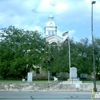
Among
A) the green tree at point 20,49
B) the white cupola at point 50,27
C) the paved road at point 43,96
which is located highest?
the white cupola at point 50,27

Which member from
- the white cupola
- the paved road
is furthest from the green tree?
the paved road

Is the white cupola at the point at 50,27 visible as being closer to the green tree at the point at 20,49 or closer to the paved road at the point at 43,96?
the green tree at the point at 20,49

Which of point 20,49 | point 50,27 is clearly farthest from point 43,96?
point 50,27

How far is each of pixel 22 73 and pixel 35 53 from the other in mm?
6277

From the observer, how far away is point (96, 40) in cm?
6919

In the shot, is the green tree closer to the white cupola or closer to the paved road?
the white cupola

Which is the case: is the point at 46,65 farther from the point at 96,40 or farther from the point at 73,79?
the point at 73,79

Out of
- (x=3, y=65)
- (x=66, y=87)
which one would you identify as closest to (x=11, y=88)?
(x=66, y=87)

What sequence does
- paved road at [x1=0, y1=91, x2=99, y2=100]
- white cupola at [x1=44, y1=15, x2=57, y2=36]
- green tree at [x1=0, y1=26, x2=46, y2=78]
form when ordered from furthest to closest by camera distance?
white cupola at [x1=44, y1=15, x2=57, y2=36] → green tree at [x1=0, y1=26, x2=46, y2=78] → paved road at [x1=0, y1=91, x2=99, y2=100]

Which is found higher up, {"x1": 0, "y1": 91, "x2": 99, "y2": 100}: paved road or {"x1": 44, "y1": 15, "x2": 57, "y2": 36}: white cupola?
{"x1": 44, "y1": 15, "x2": 57, "y2": 36}: white cupola

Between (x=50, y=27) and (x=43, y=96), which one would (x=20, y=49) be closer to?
(x=50, y=27)

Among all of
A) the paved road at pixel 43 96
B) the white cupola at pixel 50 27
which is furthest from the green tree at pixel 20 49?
the paved road at pixel 43 96

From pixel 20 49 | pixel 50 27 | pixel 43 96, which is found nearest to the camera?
pixel 43 96

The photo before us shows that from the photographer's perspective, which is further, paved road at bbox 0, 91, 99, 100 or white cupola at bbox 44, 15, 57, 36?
white cupola at bbox 44, 15, 57, 36
